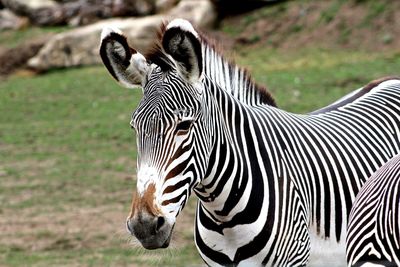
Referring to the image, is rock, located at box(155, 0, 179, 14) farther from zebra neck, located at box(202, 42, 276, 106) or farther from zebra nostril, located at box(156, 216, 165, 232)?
zebra nostril, located at box(156, 216, 165, 232)

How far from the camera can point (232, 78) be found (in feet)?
17.3

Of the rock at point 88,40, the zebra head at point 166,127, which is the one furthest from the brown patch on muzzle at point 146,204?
the rock at point 88,40

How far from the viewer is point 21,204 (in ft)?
34.4

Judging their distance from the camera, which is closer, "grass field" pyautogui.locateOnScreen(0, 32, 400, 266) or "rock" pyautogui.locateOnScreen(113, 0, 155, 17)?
"grass field" pyautogui.locateOnScreen(0, 32, 400, 266)

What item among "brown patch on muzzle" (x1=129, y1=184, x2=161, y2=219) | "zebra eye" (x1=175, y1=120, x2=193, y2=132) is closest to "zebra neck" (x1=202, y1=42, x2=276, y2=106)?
"zebra eye" (x1=175, y1=120, x2=193, y2=132)

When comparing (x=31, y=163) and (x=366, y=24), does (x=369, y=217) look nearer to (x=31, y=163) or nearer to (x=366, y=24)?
(x=31, y=163)

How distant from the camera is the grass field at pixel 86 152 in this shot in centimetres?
859

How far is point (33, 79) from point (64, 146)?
6.97 metres

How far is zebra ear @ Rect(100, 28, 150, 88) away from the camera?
4656 mm

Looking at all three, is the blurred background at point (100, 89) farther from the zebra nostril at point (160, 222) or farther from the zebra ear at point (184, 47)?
the zebra ear at point (184, 47)

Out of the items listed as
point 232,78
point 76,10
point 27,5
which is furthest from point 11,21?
point 232,78

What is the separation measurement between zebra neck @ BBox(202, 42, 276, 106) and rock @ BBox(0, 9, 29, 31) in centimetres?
2122

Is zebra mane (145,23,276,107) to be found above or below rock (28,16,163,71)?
above

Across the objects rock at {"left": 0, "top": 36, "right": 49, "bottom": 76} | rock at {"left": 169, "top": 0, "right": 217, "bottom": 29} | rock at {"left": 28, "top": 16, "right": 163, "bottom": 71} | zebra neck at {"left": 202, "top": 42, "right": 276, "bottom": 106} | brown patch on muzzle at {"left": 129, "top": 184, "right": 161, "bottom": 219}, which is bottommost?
rock at {"left": 0, "top": 36, "right": 49, "bottom": 76}
